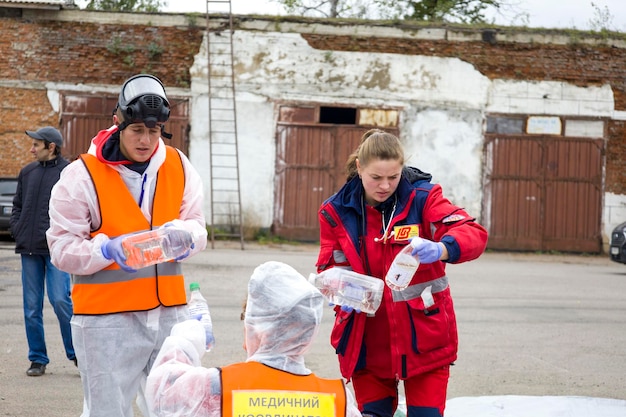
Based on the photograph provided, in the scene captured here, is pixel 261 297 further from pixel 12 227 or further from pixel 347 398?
pixel 12 227

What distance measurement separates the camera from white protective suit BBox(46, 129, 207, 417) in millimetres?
4395

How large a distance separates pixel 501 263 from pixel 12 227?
14.4 metres

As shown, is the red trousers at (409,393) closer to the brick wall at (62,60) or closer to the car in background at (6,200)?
the car in background at (6,200)

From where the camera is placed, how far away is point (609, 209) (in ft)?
82.3

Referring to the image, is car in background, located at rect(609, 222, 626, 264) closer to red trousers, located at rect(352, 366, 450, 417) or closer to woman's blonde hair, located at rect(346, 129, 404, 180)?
red trousers, located at rect(352, 366, 450, 417)

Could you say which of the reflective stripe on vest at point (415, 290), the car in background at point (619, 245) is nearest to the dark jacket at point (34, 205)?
the reflective stripe on vest at point (415, 290)

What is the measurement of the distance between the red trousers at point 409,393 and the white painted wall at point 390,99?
19.7 m

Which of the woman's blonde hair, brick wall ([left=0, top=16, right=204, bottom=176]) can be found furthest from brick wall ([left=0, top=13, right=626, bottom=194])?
the woman's blonde hair

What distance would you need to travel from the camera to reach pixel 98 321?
445 cm

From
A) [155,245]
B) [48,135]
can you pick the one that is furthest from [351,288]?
[48,135]

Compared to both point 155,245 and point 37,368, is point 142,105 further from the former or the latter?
point 37,368

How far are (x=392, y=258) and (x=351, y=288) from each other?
0.82 ft

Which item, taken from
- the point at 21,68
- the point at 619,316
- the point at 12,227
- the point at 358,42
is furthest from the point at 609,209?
the point at 12,227

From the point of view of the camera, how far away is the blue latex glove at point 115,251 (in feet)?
14.0
